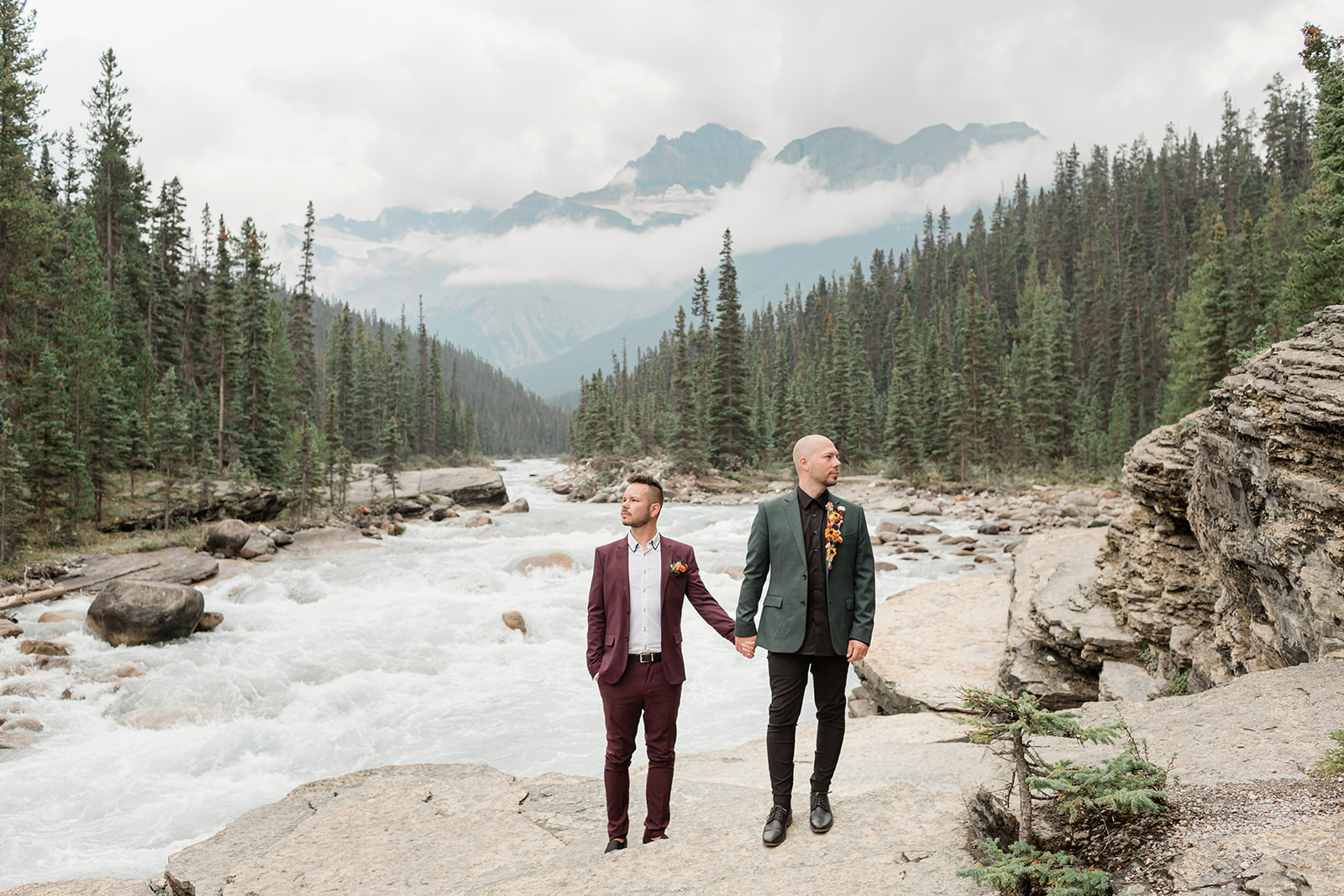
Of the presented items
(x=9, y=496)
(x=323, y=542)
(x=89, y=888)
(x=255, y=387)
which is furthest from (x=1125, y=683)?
(x=255, y=387)

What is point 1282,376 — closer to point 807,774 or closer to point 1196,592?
point 1196,592

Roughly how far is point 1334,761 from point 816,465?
279cm

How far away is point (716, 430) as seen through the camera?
48625 millimetres

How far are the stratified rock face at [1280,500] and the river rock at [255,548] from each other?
22718mm

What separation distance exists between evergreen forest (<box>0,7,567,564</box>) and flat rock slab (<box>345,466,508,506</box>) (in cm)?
217

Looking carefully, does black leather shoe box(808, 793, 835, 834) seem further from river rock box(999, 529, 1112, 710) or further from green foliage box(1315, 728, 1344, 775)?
river rock box(999, 529, 1112, 710)

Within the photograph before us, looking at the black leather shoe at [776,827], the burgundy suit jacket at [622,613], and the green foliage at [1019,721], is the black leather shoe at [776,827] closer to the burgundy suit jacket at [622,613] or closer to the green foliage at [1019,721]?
the burgundy suit jacket at [622,613]

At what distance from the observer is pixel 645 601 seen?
422 centimetres

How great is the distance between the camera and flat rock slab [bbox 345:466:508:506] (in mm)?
39406

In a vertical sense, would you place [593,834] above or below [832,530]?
below

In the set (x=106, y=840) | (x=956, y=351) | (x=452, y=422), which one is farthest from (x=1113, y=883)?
(x=452, y=422)

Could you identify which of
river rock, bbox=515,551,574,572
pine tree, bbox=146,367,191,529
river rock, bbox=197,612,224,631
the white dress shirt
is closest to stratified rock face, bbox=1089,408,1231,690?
the white dress shirt

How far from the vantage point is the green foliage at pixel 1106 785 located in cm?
292

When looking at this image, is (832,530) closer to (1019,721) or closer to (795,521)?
(795,521)
